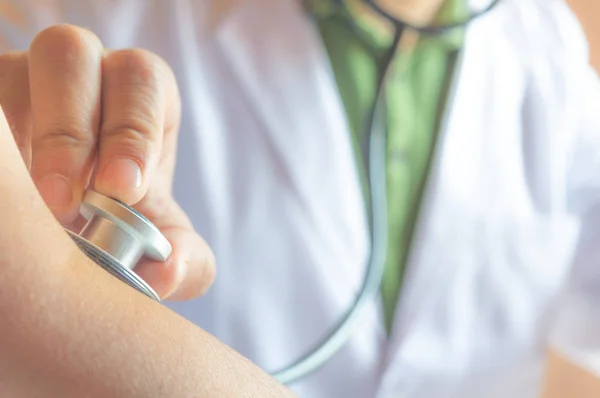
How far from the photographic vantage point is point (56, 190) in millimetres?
260

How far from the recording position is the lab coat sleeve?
58cm

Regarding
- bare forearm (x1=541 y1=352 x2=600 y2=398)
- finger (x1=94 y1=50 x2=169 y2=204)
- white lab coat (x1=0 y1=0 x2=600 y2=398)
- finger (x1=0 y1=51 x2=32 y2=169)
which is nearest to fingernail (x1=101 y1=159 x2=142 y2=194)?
finger (x1=94 y1=50 x2=169 y2=204)

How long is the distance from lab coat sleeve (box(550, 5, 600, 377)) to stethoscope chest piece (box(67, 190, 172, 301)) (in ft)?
1.54

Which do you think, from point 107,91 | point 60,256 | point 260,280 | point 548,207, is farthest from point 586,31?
point 60,256

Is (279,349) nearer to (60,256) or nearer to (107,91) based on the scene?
(107,91)

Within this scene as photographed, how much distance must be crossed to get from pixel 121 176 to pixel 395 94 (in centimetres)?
32

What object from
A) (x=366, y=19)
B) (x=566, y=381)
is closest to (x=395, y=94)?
(x=366, y=19)

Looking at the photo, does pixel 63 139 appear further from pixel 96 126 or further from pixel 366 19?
pixel 366 19

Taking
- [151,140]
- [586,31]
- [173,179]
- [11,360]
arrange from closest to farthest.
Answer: [11,360] < [151,140] < [173,179] < [586,31]

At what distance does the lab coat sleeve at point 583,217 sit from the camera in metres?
0.58

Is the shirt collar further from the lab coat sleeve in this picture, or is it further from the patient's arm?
the patient's arm

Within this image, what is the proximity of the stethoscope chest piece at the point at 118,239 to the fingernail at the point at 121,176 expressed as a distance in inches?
1.7

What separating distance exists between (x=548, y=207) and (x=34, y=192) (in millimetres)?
505

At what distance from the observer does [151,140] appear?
0.30m
